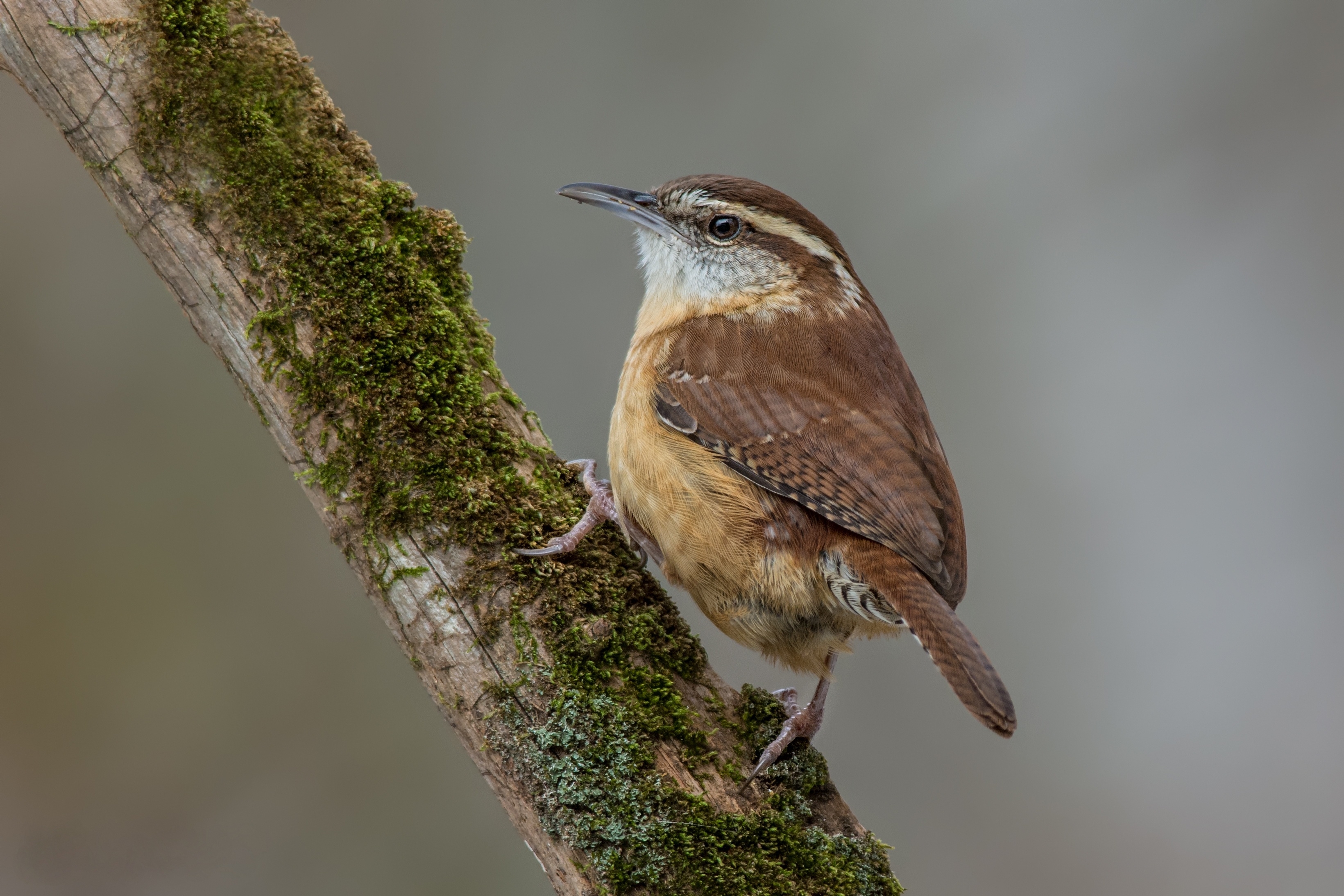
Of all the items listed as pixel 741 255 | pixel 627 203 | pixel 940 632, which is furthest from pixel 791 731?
pixel 627 203

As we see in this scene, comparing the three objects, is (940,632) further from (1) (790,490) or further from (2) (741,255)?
(2) (741,255)

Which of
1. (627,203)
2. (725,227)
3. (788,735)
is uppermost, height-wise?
(627,203)

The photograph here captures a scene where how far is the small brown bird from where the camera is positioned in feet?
10.0

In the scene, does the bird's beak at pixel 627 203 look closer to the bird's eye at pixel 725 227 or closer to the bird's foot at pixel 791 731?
the bird's eye at pixel 725 227

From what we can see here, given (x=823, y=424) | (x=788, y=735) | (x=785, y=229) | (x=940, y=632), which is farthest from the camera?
(x=785, y=229)

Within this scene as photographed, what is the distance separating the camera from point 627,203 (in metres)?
4.08

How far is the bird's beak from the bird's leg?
1.76 m

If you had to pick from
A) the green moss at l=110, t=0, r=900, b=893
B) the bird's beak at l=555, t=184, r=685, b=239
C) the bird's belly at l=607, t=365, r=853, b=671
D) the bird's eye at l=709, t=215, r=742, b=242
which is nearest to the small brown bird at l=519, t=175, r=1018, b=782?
the bird's belly at l=607, t=365, r=853, b=671

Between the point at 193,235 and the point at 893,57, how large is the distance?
4.73m

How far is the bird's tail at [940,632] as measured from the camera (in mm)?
2615

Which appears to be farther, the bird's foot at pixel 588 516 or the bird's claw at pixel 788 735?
the bird's foot at pixel 588 516

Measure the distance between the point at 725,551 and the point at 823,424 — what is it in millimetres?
528

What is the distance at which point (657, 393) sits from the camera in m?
3.44

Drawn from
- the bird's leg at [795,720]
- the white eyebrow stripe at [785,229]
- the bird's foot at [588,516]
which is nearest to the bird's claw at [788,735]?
the bird's leg at [795,720]
